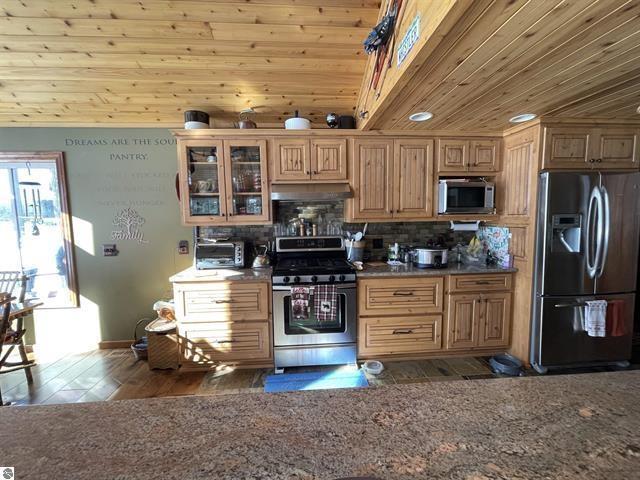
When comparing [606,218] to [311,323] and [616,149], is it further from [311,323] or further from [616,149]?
[311,323]

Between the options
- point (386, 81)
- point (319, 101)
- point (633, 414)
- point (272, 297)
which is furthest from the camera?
point (319, 101)

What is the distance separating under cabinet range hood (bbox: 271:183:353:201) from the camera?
2.61 metres

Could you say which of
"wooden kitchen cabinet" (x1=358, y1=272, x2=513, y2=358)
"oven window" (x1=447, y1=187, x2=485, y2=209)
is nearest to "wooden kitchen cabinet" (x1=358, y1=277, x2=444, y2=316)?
"wooden kitchen cabinet" (x1=358, y1=272, x2=513, y2=358)

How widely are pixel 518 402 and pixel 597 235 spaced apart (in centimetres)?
249

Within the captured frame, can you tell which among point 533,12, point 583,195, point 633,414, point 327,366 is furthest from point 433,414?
point 583,195

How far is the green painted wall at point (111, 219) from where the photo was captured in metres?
2.90

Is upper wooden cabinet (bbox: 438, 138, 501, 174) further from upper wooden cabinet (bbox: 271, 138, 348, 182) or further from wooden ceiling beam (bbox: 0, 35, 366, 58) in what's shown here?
wooden ceiling beam (bbox: 0, 35, 366, 58)

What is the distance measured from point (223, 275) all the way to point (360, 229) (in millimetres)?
1556

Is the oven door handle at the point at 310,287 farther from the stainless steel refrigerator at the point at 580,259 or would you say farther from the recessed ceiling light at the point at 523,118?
the recessed ceiling light at the point at 523,118

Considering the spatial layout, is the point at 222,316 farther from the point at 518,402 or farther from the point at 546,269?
the point at 546,269

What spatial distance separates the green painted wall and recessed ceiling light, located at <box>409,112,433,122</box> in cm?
245

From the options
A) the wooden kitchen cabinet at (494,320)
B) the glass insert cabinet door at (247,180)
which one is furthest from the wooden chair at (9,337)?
the wooden kitchen cabinet at (494,320)

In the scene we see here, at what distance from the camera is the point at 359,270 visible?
2.64 m

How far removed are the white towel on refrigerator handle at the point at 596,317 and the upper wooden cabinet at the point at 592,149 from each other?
118 centimetres
